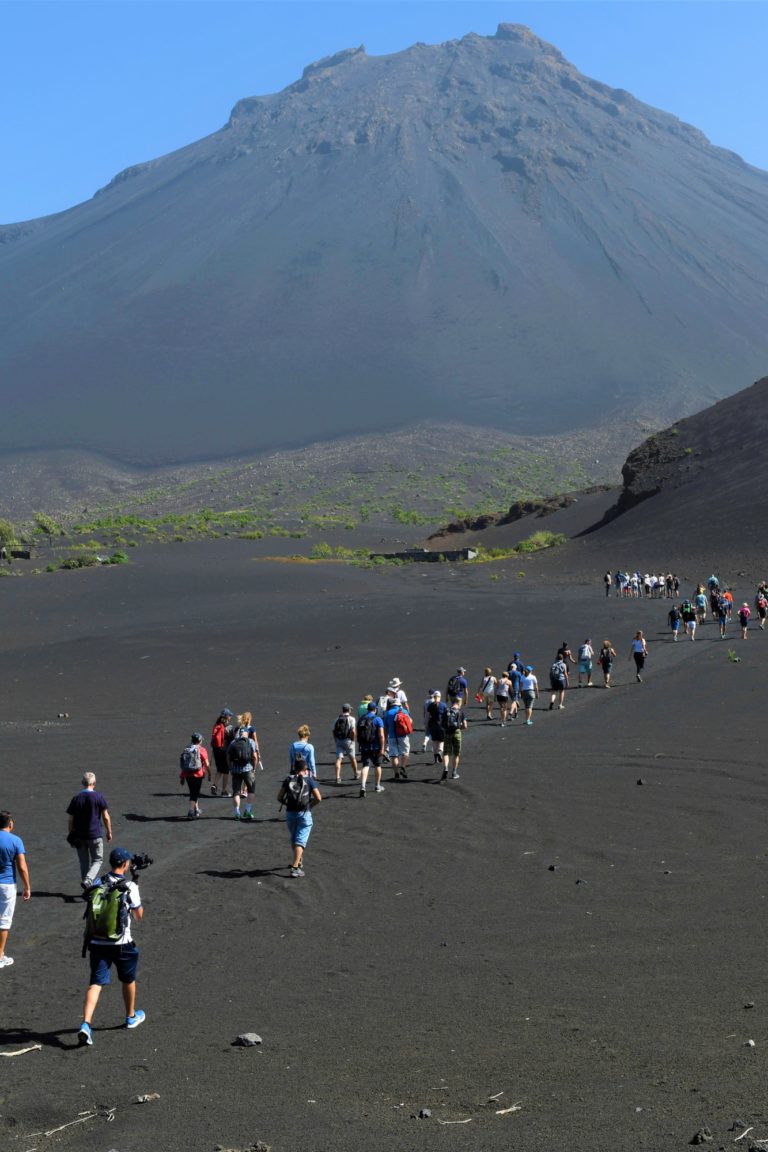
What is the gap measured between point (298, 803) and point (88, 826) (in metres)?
1.72

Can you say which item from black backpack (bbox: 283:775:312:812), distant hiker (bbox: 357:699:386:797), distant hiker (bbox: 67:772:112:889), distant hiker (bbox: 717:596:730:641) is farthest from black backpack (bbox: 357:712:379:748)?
distant hiker (bbox: 717:596:730:641)

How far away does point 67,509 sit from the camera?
10856 cm

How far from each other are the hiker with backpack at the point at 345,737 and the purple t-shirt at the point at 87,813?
5.15 meters

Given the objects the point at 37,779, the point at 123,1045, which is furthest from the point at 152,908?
the point at 37,779

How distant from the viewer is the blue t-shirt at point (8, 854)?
364 inches

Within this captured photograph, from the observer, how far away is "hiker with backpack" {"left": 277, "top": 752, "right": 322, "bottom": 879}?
11.5 meters

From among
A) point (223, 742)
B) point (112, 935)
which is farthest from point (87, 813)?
point (223, 742)

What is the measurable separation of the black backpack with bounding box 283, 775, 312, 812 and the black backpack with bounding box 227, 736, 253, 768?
96.2 inches

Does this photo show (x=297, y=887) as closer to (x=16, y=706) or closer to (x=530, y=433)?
(x=16, y=706)

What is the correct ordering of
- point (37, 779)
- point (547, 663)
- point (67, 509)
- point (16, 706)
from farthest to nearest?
point (67, 509) → point (547, 663) → point (16, 706) → point (37, 779)

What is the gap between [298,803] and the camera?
37.7 feet

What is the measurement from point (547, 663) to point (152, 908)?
706 inches

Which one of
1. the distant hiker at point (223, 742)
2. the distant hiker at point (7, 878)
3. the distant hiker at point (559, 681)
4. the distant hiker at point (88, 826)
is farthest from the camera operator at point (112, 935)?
the distant hiker at point (559, 681)

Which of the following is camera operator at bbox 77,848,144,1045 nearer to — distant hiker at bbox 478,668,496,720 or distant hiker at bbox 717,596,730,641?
distant hiker at bbox 478,668,496,720
